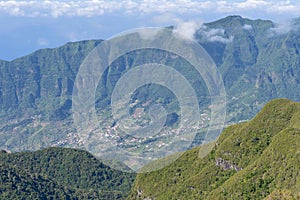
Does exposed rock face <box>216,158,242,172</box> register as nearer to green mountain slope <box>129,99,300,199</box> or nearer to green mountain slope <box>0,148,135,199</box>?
green mountain slope <box>129,99,300,199</box>

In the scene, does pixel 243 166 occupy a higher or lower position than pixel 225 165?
higher

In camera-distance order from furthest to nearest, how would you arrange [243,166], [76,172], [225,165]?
[76,172]
[225,165]
[243,166]

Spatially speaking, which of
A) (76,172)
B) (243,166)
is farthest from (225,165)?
(76,172)

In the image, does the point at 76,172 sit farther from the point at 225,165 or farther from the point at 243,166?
the point at 243,166

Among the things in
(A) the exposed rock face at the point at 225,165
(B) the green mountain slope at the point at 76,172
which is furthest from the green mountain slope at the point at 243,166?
(B) the green mountain slope at the point at 76,172

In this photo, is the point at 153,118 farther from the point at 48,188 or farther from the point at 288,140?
the point at 48,188

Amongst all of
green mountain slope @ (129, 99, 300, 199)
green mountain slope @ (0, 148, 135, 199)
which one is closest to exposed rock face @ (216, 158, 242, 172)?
green mountain slope @ (129, 99, 300, 199)

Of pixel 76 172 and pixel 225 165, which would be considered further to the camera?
pixel 76 172

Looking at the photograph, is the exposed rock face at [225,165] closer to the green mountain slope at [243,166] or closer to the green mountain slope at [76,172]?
the green mountain slope at [243,166]

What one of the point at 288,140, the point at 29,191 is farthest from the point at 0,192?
the point at 288,140
